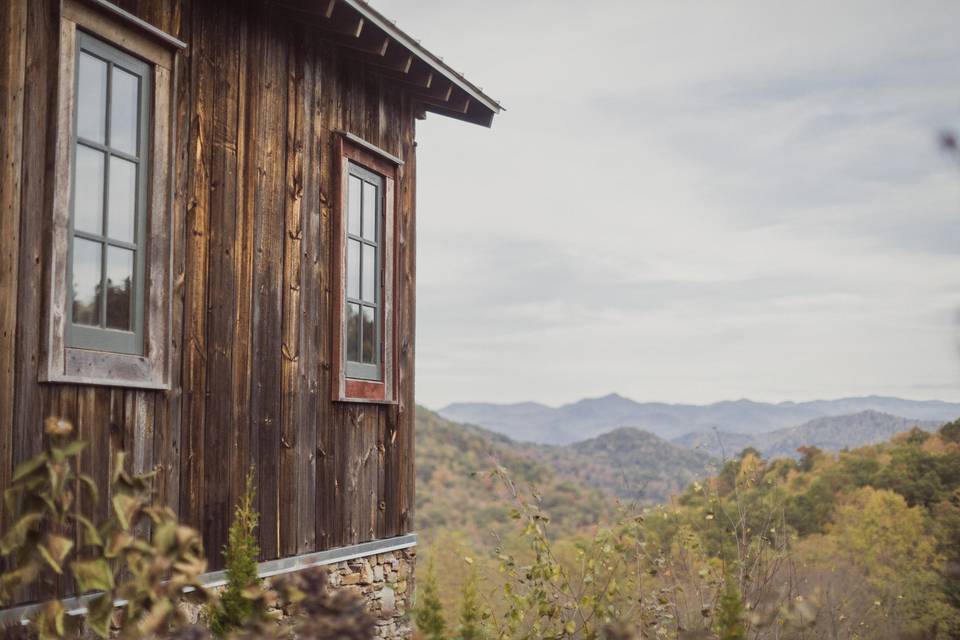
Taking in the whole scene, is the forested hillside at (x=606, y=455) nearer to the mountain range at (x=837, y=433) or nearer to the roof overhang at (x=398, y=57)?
the mountain range at (x=837, y=433)

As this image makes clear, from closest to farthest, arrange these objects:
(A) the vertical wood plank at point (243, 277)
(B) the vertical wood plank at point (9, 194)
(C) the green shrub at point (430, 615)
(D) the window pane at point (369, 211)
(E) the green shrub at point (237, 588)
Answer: (C) the green shrub at point (430, 615)
(B) the vertical wood plank at point (9, 194)
(E) the green shrub at point (237, 588)
(A) the vertical wood plank at point (243, 277)
(D) the window pane at point (369, 211)

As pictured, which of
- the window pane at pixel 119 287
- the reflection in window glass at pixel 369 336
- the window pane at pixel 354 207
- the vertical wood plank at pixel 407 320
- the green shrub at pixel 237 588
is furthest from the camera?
the vertical wood plank at pixel 407 320

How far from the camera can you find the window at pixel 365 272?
720 centimetres

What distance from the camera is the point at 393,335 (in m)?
7.88

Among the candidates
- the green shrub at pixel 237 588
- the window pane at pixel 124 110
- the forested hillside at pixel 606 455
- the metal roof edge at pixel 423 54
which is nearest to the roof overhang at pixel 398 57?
the metal roof edge at pixel 423 54

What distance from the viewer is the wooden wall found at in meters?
4.69

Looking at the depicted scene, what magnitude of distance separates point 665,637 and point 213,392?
13.4ft

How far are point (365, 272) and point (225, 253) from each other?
1706 millimetres

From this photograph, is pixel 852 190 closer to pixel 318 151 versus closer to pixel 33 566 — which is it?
pixel 318 151

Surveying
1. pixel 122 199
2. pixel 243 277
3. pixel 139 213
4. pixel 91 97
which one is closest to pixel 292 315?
pixel 243 277

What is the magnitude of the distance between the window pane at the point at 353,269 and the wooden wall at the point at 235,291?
0.94 feet

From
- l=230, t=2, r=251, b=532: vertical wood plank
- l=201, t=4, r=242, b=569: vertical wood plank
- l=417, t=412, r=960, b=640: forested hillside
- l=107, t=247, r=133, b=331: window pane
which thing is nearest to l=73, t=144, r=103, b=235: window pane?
l=107, t=247, r=133, b=331: window pane

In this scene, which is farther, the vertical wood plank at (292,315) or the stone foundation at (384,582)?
the stone foundation at (384,582)

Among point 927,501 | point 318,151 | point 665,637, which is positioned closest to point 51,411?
point 318,151
